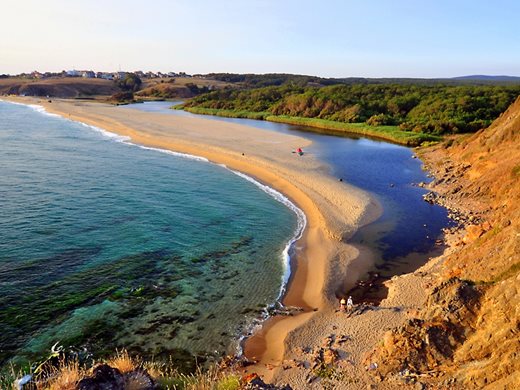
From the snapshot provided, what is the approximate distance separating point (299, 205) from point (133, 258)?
50.2 ft

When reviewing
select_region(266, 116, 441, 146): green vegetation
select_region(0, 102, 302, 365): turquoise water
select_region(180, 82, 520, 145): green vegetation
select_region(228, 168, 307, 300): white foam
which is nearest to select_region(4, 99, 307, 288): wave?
select_region(228, 168, 307, 300): white foam

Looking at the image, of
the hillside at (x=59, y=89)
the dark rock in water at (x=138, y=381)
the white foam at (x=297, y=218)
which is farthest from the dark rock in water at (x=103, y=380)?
the hillside at (x=59, y=89)

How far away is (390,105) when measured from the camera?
3462 inches

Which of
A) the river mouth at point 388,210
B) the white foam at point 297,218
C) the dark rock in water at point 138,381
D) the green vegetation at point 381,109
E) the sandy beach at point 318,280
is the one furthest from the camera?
the green vegetation at point 381,109

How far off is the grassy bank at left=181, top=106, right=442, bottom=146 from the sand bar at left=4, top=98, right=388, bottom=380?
15.3 metres

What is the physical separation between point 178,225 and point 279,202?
31.9ft

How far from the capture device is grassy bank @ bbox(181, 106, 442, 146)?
214 feet

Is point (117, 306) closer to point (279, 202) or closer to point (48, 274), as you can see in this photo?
point (48, 274)

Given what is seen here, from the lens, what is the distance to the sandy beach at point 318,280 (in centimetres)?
1509

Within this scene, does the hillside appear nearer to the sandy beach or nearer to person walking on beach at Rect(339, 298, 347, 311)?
the sandy beach

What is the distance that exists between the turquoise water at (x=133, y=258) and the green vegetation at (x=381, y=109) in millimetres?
42931

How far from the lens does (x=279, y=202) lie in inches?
1361

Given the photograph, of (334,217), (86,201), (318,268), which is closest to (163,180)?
(86,201)

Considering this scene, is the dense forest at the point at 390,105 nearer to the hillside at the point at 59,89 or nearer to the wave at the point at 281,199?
the wave at the point at 281,199
